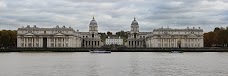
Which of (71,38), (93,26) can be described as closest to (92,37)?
(93,26)

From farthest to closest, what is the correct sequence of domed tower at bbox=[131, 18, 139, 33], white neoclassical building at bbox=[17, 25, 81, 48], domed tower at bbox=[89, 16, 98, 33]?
domed tower at bbox=[131, 18, 139, 33] < domed tower at bbox=[89, 16, 98, 33] < white neoclassical building at bbox=[17, 25, 81, 48]

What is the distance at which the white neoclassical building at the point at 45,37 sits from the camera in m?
155

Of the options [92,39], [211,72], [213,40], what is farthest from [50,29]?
[211,72]

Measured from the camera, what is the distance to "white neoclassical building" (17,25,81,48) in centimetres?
15462

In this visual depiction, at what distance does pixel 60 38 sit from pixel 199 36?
150ft

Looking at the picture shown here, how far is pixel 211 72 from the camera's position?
3872 centimetres

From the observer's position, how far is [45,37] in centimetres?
15675

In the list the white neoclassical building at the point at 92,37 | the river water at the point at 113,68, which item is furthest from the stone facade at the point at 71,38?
the river water at the point at 113,68

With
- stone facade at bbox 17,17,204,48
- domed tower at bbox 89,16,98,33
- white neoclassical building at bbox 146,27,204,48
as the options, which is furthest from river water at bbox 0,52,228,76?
domed tower at bbox 89,16,98,33

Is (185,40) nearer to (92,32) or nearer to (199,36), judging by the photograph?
(199,36)

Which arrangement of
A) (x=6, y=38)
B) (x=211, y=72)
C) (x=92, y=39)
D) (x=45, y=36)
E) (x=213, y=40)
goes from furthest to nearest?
(x=92, y=39), (x=45, y=36), (x=213, y=40), (x=6, y=38), (x=211, y=72)

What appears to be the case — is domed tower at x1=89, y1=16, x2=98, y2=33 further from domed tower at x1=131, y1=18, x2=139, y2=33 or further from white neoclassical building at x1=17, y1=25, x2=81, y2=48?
white neoclassical building at x1=17, y1=25, x2=81, y2=48

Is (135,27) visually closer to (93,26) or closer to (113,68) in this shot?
(93,26)

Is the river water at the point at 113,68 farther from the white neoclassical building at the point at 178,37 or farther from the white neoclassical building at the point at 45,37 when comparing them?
the white neoclassical building at the point at 178,37
